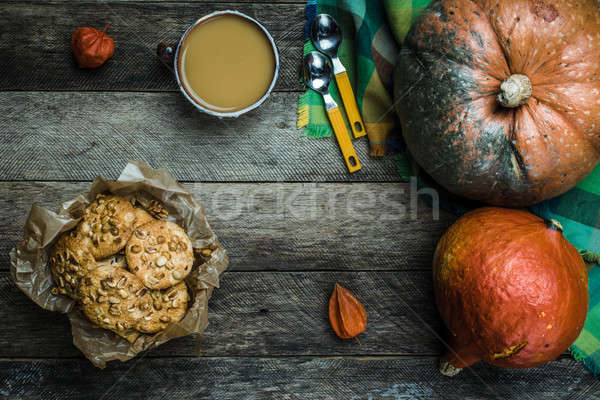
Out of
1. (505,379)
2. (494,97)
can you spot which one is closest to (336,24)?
(494,97)

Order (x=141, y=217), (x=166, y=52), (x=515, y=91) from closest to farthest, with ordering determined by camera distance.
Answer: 1. (x=515, y=91)
2. (x=141, y=217)
3. (x=166, y=52)

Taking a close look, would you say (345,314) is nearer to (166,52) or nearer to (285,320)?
(285,320)

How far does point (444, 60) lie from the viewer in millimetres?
963

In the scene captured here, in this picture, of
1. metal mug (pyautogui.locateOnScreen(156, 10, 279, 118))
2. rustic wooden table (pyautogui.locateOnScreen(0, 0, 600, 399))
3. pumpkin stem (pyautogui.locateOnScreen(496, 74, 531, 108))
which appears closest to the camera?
pumpkin stem (pyautogui.locateOnScreen(496, 74, 531, 108))

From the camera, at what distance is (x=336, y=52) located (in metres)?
1.17

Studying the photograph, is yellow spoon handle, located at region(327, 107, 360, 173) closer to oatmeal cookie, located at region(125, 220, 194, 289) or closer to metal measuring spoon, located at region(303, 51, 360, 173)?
metal measuring spoon, located at region(303, 51, 360, 173)

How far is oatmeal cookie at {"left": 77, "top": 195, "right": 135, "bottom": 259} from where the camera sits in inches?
37.4

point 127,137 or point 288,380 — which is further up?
point 127,137

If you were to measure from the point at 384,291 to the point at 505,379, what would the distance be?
413mm

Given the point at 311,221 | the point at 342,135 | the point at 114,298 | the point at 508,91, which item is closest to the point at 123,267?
the point at 114,298

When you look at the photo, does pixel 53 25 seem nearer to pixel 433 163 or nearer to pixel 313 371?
pixel 433 163

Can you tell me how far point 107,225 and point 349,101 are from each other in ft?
2.28

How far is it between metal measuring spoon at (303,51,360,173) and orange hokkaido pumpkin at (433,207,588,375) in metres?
0.35

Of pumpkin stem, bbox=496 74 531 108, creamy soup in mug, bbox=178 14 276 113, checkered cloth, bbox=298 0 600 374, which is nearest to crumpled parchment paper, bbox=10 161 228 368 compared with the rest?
creamy soup in mug, bbox=178 14 276 113
